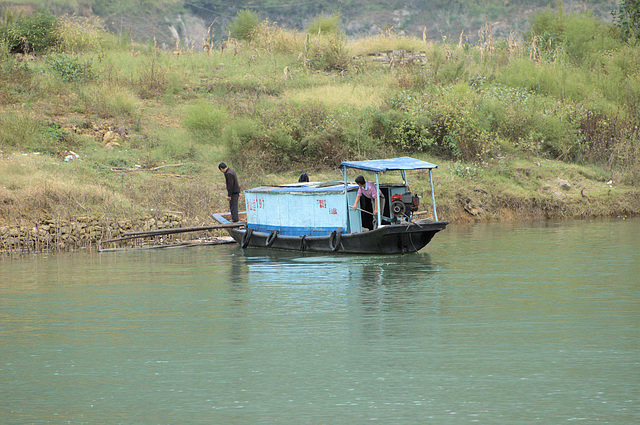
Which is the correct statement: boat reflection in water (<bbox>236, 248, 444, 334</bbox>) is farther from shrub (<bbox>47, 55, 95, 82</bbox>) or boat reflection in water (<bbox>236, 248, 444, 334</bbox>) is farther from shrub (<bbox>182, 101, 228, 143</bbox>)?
shrub (<bbox>47, 55, 95, 82</bbox>)

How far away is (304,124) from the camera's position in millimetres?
26891

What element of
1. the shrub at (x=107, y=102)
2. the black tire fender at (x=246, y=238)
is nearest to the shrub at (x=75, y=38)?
the shrub at (x=107, y=102)

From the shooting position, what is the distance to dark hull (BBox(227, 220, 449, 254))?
A: 53.8 feet

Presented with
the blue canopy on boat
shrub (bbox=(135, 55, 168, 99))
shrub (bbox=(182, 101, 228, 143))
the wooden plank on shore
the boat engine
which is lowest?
the wooden plank on shore

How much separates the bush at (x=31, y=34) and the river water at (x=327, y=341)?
18.9m

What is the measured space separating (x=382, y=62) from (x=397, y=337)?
2680 centimetres

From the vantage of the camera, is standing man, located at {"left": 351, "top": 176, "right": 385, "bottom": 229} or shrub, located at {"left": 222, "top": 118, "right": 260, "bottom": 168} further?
shrub, located at {"left": 222, "top": 118, "right": 260, "bottom": 168}

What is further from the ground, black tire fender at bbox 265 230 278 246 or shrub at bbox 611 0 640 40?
shrub at bbox 611 0 640 40

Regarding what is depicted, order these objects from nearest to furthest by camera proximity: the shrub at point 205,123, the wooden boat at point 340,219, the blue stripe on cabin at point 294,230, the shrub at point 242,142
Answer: the wooden boat at point 340,219 → the blue stripe on cabin at point 294,230 → the shrub at point 242,142 → the shrub at point 205,123

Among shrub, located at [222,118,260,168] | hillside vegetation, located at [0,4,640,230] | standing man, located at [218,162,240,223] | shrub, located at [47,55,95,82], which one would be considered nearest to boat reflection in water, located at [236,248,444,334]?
standing man, located at [218,162,240,223]

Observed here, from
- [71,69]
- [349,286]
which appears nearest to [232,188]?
[349,286]

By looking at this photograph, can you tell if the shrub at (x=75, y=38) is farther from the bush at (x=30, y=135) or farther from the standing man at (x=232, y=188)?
the standing man at (x=232, y=188)

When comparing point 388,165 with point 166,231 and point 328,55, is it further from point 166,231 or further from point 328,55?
point 328,55

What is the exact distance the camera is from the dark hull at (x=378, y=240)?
16406mm
